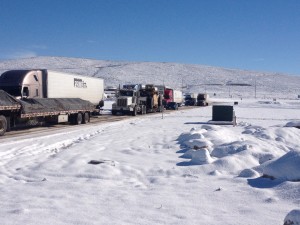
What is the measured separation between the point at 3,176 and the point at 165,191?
3.96m

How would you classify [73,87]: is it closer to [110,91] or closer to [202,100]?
[202,100]

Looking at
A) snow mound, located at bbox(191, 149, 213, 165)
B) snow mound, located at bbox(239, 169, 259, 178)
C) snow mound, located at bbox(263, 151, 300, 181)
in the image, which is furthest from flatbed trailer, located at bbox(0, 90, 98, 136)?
snow mound, located at bbox(263, 151, 300, 181)

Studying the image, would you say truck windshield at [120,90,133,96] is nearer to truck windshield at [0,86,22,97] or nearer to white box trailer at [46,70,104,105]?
white box trailer at [46,70,104,105]

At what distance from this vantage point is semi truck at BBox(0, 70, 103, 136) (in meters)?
19.4

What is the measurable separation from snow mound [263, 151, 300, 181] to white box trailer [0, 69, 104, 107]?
16.6 m

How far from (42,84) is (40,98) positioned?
1903mm

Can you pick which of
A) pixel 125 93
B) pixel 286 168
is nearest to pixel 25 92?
pixel 125 93

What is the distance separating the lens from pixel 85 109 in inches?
1047

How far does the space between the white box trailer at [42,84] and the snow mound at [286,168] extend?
16558mm

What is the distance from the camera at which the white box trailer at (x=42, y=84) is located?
22.1 m

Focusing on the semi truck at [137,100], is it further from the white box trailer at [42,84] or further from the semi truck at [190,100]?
the semi truck at [190,100]

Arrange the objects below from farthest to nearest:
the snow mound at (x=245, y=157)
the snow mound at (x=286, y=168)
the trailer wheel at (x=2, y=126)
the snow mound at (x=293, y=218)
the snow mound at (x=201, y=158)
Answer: the trailer wheel at (x=2, y=126)
the snow mound at (x=201, y=158)
the snow mound at (x=245, y=157)
the snow mound at (x=286, y=168)
the snow mound at (x=293, y=218)

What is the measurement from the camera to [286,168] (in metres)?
8.23

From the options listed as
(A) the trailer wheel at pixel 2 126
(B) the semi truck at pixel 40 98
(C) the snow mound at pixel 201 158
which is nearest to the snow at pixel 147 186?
(C) the snow mound at pixel 201 158
